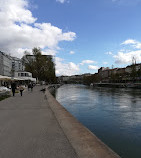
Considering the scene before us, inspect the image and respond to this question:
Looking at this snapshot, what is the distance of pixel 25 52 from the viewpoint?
77.0 m

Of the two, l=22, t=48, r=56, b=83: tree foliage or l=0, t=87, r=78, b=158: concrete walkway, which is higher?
l=22, t=48, r=56, b=83: tree foliage

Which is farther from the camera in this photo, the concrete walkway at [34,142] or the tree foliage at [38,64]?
the tree foliage at [38,64]

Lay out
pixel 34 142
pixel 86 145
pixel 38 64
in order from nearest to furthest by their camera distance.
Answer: pixel 86 145, pixel 34 142, pixel 38 64

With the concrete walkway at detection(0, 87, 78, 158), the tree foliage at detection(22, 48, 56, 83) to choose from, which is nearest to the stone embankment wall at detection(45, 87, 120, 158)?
the concrete walkway at detection(0, 87, 78, 158)

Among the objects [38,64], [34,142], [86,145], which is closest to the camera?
[86,145]

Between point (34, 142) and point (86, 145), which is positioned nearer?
point (86, 145)

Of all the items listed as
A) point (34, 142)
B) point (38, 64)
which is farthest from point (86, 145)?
point (38, 64)

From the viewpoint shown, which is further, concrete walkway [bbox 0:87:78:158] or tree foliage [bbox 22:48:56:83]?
tree foliage [bbox 22:48:56:83]

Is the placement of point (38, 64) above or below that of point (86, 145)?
above

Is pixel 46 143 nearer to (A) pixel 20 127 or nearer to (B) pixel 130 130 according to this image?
(A) pixel 20 127

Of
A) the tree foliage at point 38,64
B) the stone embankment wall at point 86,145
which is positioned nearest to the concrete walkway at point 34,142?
the stone embankment wall at point 86,145

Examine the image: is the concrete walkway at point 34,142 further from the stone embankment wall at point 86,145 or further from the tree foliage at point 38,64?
the tree foliage at point 38,64

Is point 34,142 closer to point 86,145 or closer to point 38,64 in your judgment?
point 86,145

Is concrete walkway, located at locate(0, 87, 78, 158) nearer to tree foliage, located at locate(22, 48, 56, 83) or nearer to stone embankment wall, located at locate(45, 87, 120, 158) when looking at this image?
stone embankment wall, located at locate(45, 87, 120, 158)
